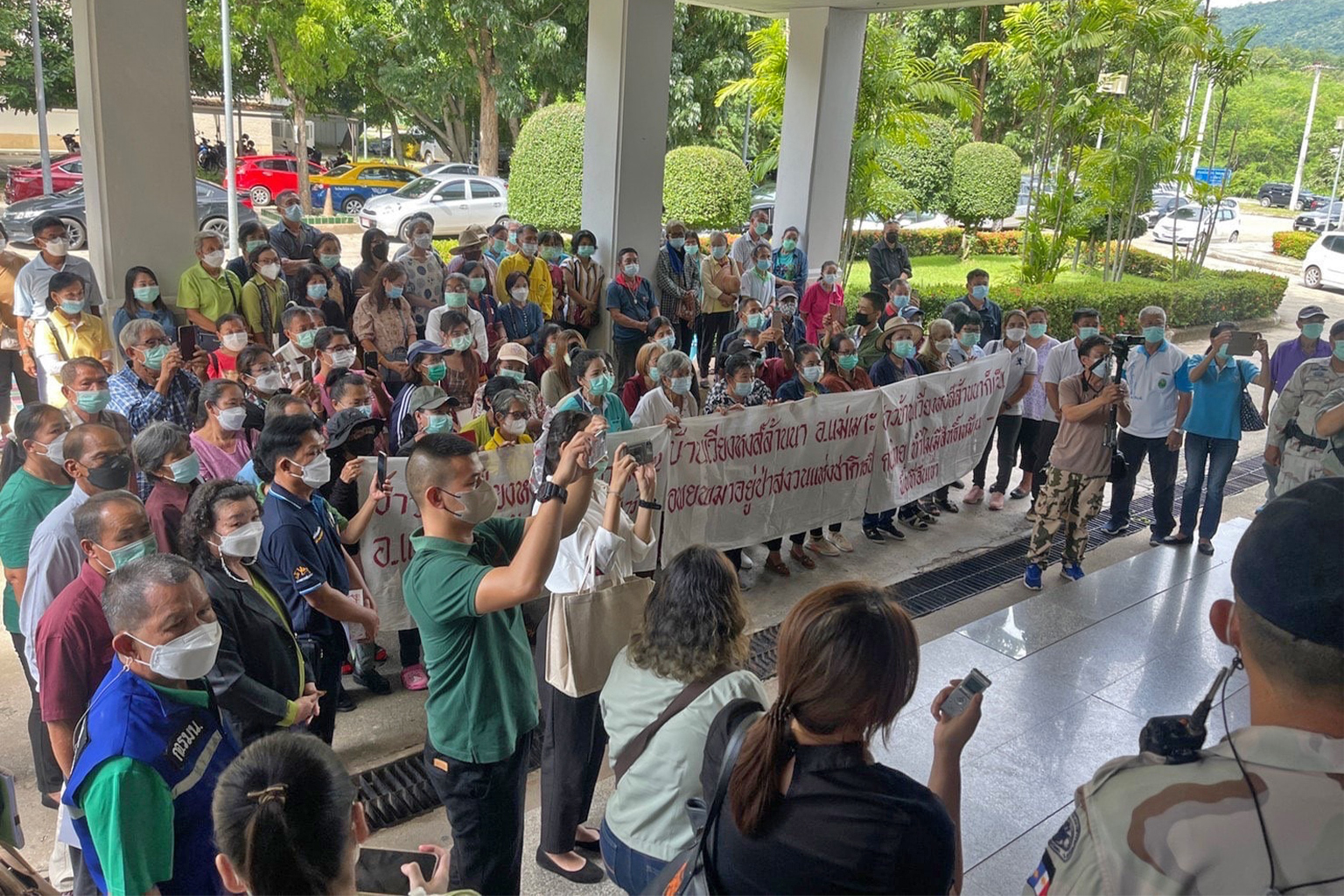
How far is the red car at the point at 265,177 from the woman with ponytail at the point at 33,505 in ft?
84.8

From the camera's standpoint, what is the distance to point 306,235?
10.2m

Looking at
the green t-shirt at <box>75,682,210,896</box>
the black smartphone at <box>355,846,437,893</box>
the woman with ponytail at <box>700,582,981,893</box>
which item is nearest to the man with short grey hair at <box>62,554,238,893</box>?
the green t-shirt at <box>75,682,210,896</box>

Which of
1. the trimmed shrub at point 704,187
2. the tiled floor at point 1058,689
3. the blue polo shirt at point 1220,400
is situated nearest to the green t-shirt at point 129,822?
the tiled floor at point 1058,689

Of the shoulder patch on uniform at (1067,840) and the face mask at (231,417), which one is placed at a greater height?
the shoulder patch on uniform at (1067,840)

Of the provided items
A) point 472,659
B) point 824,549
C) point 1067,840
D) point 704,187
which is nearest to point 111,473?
point 472,659

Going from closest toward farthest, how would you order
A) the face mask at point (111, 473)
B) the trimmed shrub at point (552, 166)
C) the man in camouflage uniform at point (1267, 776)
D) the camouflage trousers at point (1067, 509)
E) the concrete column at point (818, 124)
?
the man in camouflage uniform at point (1267, 776) < the face mask at point (111, 473) < the camouflage trousers at point (1067, 509) < the concrete column at point (818, 124) < the trimmed shrub at point (552, 166)

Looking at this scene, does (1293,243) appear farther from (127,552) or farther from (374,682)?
(127,552)

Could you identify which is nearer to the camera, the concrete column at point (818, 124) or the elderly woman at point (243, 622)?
the elderly woman at point (243, 622)

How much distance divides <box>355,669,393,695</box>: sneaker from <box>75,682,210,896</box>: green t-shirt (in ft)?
10.5

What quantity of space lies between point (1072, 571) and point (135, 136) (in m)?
7.77

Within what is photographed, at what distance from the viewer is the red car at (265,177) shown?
28.8 meters

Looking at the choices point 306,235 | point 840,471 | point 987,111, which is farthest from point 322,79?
point 840,471

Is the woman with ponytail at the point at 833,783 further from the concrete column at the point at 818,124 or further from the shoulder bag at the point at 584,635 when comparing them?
the concrete column at the point at 818,124

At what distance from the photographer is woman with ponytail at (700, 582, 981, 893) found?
83.3 inches
